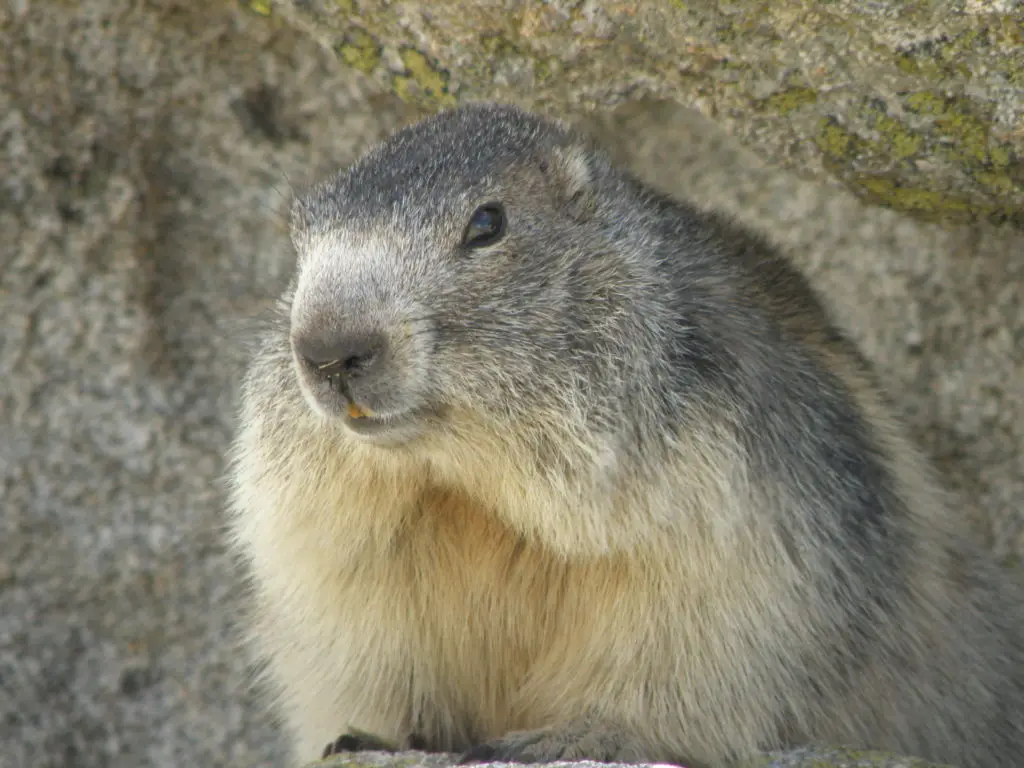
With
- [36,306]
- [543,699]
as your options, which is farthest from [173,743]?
[543,699]

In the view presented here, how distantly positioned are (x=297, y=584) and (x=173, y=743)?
1.37 metres

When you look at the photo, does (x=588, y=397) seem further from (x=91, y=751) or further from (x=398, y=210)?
(x=91, y=751)

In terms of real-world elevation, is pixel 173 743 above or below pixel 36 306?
below

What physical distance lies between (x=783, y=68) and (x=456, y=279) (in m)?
1.02

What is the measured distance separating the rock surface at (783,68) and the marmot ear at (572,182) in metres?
0.46

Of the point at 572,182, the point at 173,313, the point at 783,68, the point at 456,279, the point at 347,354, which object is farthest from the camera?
the point at 173,313

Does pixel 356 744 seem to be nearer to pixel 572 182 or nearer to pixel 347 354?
pixel 347 354

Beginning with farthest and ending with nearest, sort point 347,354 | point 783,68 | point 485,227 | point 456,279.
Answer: point 783,68
point 485,227
point 456,279
point 347,354

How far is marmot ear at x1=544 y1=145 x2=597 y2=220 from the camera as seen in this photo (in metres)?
3.37

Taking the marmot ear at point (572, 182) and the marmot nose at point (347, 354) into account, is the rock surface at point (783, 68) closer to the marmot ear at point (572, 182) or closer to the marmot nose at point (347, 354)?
the marmot ear at point (572, 182)

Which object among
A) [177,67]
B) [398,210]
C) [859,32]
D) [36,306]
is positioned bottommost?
[36,306]

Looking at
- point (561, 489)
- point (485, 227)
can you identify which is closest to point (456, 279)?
point (485, 227)

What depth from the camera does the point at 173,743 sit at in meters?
4.61

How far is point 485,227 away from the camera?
3.21 meters
